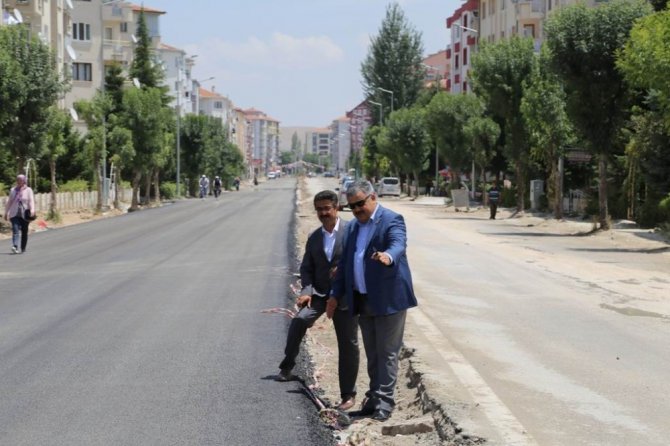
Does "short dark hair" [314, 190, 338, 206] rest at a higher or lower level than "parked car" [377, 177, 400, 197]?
higher

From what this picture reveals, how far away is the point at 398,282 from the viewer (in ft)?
26.2

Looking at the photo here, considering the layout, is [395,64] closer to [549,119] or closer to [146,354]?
[549,119]

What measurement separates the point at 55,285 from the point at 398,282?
1103 centimetres

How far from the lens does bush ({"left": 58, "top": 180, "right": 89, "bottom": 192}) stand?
60.0 m

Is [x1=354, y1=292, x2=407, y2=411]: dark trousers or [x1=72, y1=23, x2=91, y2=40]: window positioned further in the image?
[x1=72, y1=23, x2=91, y2=40]: window

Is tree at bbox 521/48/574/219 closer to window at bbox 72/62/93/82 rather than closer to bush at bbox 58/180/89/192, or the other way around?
bush at bbox 58/180/89/192

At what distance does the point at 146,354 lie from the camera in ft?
35.7

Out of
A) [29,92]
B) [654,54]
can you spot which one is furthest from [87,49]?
[654,54]

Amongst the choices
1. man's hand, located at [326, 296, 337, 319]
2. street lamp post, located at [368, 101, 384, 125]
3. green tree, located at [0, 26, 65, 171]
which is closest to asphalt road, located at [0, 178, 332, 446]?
man's hand, located at [326, 296, 337, 319]

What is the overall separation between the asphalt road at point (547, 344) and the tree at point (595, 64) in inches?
366

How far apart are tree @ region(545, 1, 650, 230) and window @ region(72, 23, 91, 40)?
6212cm

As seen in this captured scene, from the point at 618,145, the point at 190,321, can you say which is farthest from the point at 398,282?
the point at 618,145

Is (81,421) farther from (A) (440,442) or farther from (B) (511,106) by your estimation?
(B) (511,106)

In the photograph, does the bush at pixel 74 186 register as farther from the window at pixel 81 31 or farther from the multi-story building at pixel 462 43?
the multi-story building at pixel 462 43
